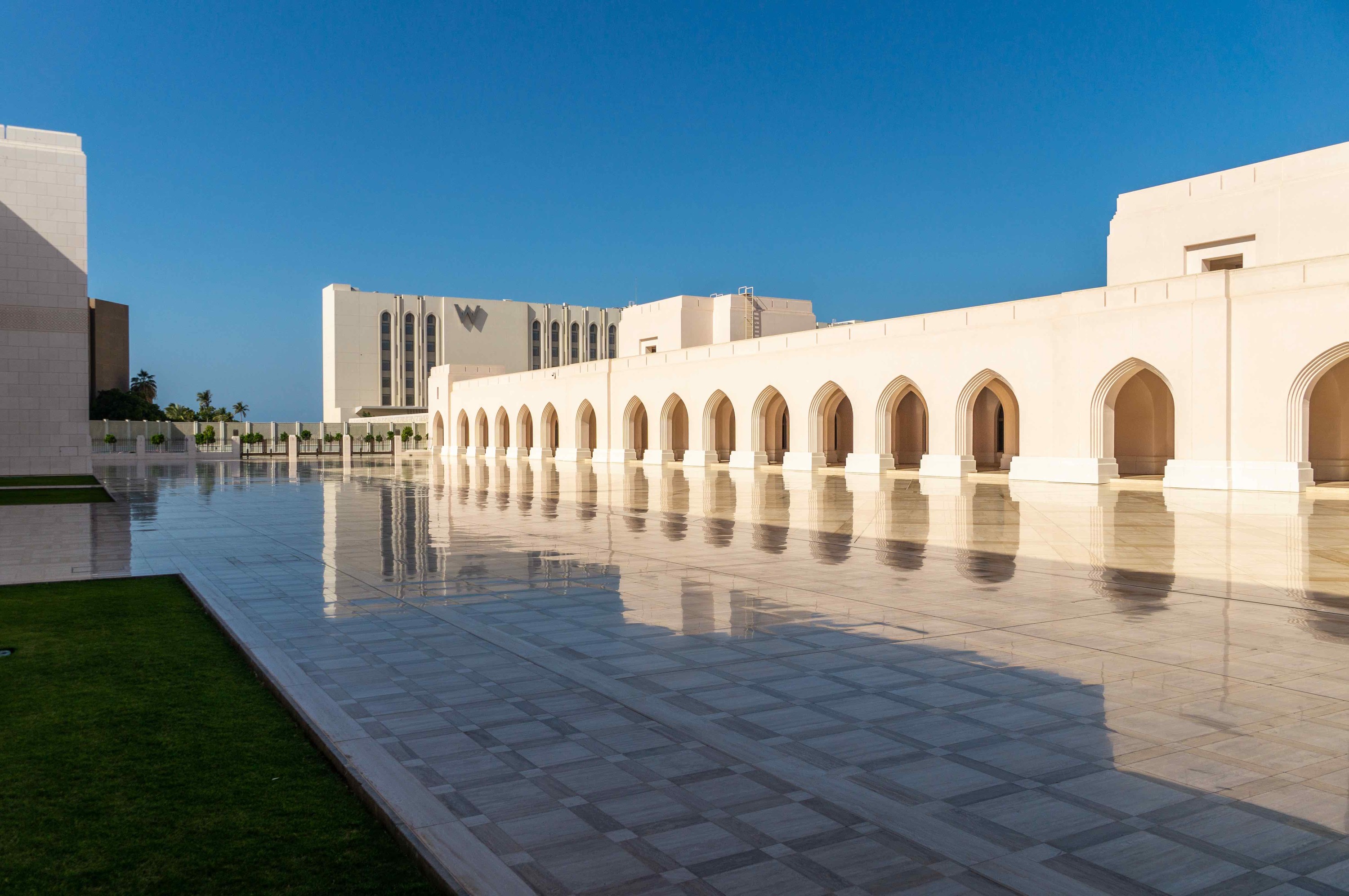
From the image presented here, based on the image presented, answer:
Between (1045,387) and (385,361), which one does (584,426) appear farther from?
(385,361)

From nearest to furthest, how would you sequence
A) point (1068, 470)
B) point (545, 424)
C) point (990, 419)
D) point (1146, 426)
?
point (1068, 470) < point (1146, 426) < point (990, 419) < point (545, 424)

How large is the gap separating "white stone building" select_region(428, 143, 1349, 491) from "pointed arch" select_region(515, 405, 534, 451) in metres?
11.9

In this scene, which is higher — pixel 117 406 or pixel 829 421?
pixel 117 406

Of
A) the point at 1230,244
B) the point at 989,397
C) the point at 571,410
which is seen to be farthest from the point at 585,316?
the point at 1230,244

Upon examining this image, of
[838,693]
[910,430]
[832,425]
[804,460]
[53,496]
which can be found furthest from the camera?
[832,425]

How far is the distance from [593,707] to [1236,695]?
3345 millimetres

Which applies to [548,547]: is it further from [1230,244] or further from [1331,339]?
[1230,244]

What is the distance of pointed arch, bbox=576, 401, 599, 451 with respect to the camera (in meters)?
45.7

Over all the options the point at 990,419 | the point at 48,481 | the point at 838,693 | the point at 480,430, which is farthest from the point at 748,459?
the point at 838,693

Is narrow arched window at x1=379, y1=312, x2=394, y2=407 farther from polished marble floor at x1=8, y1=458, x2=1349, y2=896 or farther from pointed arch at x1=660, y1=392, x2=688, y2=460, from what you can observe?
polished marble floor at x1=8, y1=458, x2=1349, y2=896

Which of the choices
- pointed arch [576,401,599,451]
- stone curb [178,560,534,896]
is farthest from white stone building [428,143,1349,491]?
stone curb [178,560,534,896]

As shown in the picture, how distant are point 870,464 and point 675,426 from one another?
1675 cm

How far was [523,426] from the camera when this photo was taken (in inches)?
2018

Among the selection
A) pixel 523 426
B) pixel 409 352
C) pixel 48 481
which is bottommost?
pixel 48 481
